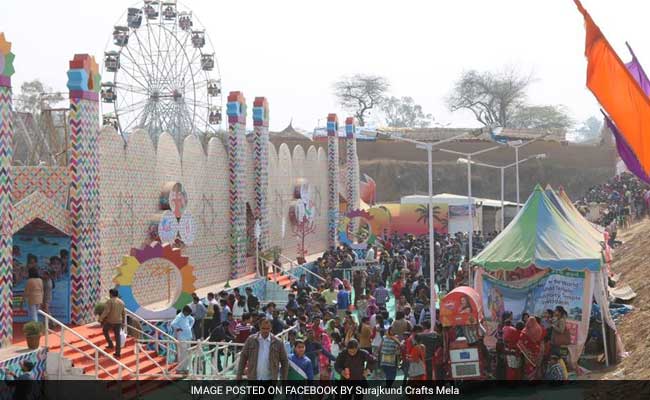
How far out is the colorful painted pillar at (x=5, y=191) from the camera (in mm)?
13562

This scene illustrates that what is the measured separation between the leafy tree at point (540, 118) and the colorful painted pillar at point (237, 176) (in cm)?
6378

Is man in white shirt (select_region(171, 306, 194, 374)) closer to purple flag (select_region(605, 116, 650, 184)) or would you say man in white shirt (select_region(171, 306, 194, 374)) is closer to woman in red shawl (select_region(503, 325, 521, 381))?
woman in red shawl (select_region(503, 325, 521, 381))

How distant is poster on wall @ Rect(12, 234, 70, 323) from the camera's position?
613 inches

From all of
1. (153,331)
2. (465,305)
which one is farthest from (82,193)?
(465,305)

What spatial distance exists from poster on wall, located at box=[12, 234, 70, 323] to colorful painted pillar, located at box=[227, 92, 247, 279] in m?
8.29

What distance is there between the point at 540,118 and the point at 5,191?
3043 inches

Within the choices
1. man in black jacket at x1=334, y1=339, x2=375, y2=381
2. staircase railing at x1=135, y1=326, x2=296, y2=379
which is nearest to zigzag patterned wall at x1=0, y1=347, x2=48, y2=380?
staircase railing at x1=135, y1=326, x2=296, y2=379

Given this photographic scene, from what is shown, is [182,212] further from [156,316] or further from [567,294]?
[567,294]

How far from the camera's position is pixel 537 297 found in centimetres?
1596

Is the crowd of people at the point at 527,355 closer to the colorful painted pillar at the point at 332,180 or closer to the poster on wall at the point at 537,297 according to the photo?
the poster on wall at the point at 537,297

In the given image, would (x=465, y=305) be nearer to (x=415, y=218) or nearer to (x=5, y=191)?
(x=5, y=191)

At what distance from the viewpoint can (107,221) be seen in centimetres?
1720

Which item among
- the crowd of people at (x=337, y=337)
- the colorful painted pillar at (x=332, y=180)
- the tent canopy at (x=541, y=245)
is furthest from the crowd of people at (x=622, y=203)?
the crowd of people at (x=337, y=337)

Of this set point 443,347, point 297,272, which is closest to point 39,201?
point 443,347
